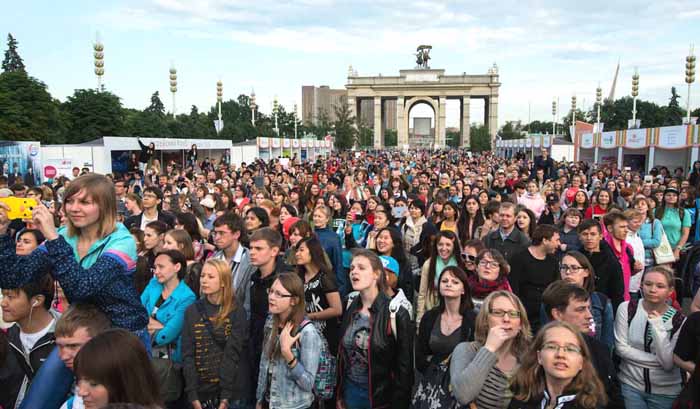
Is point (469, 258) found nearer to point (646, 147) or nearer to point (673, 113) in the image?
point (646, 147)

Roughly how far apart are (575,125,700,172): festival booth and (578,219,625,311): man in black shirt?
1615 centimetres

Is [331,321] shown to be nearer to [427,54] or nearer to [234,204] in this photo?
[234,204]

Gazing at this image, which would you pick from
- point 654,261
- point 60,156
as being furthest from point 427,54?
point 654,261

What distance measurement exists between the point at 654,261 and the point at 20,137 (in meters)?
30.5

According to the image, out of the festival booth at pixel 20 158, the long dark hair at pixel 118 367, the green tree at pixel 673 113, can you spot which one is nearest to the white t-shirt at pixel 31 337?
the long dark hair at pixel 118 367

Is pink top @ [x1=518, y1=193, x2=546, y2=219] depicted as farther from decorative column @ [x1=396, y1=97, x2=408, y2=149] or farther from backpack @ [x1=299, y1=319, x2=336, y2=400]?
decorative column @ [x1=396, y1=97, x2=408, y2=149]

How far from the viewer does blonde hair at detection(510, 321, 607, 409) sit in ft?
8.74

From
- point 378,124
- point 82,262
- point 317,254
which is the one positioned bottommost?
point 317,254

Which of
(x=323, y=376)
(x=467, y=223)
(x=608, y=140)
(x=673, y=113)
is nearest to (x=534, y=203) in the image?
(x=467, y=223)

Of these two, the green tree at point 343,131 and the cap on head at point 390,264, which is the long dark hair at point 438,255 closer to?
the cap on head at point 390,264

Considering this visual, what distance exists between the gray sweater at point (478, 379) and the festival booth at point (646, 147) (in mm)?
18993

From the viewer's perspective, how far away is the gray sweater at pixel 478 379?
2979mm

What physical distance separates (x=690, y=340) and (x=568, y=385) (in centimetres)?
110

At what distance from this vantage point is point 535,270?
5008mm
